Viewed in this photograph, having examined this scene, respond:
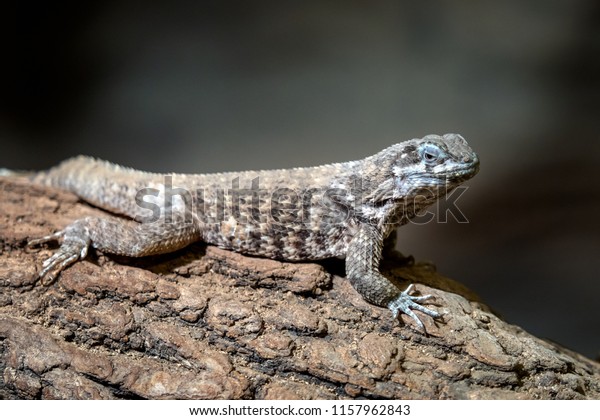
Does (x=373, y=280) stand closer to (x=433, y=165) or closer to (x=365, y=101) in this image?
(x=433, y=165)

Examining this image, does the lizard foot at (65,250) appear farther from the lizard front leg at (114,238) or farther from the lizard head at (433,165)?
the lizard head at (433,165)

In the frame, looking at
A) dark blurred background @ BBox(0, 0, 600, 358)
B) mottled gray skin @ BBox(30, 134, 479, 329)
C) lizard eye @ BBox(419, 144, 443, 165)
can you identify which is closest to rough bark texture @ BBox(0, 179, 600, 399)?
mottled gray skin @ BBox(30, 134, 479, 329)

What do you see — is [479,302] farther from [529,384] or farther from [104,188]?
[104,188]

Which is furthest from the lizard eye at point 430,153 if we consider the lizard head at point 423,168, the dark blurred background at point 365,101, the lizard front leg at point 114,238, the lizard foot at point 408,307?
the lizard front leg at point 114,238

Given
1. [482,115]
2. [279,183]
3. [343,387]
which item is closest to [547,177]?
[482,115]

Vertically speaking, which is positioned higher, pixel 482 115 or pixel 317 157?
pixel 482 115

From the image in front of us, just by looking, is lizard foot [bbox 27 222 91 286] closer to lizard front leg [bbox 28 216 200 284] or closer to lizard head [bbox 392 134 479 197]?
lizard front leg [bbox 28 216 200 284]

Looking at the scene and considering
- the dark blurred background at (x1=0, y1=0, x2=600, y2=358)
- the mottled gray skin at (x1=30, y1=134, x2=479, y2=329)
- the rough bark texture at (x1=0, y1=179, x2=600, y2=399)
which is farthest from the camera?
the dark blurred background at (x1=0, y1=0, x2=600, y2=358)
